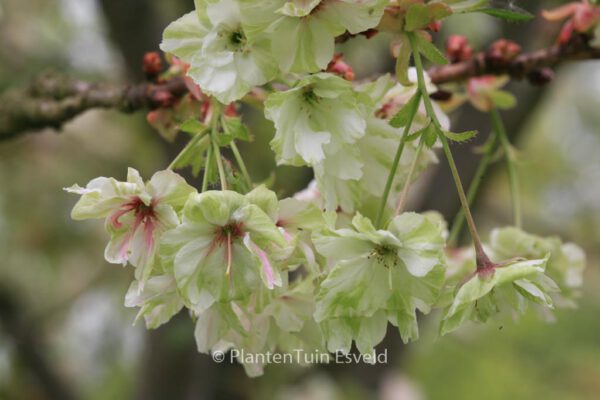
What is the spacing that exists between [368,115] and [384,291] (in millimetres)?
181

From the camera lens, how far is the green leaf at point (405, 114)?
706 millimetres

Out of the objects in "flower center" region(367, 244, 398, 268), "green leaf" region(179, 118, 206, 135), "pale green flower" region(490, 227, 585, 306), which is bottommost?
"pale green flower" region(490, 227, 585, 306)

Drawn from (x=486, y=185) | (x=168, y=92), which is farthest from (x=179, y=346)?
(x=168, y=92)

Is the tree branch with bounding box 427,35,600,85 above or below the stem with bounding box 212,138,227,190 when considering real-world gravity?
below

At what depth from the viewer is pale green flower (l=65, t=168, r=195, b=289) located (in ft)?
2.22

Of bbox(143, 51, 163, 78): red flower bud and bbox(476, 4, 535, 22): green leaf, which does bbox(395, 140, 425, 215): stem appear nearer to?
bbox(476, 4, 535, 22): green leaf

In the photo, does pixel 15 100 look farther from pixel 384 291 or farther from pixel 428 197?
pixel 428 197

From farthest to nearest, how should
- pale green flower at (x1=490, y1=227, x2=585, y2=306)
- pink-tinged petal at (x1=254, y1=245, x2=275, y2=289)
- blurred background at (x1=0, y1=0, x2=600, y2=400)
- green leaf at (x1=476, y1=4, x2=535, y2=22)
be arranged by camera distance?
1. blurred background at (x1=0, y1=0, x2=600, y2=400)
2. pale green flower at (x1=490, y1=227, x2=585, y2=306)
3. green leaf at (x1=476, y1=4, x2=535, y2=22)
4. pink-tinged petal at (x1=254, y1=245, x2=275, y2=289)

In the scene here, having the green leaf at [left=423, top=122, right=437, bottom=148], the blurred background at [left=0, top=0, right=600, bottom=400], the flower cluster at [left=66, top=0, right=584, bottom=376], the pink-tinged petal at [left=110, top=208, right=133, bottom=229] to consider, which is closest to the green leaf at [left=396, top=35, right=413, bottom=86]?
the flower cluster at [left=66, top=0, right=584, bottom=376]

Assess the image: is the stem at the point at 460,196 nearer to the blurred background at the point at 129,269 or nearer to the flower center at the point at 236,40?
the flower center at the point at 236,40

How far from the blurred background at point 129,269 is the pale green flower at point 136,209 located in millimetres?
1291

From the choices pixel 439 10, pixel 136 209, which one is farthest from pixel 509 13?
pixel 136 209

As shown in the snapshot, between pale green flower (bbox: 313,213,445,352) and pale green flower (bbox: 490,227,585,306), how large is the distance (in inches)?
12.9

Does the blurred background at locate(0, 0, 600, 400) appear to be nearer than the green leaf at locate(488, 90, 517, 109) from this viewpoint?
No
